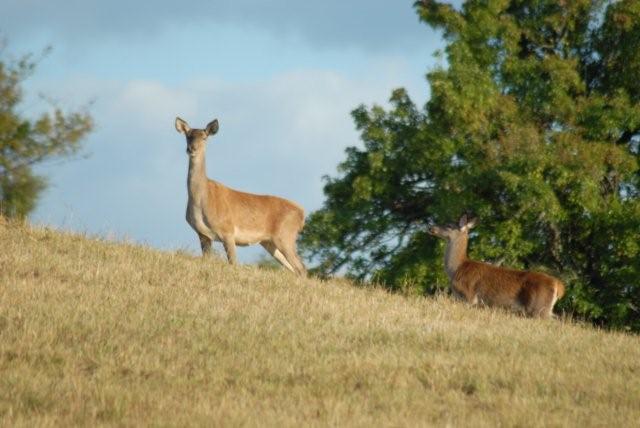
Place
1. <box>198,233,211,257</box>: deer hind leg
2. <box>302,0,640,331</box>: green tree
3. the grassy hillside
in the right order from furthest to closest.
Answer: <box>302,0,640,331</box>: green tree
<box>198,233,211,257</box>: deer hind leg
the grassy hillside

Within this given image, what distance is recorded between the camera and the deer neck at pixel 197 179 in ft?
65.0

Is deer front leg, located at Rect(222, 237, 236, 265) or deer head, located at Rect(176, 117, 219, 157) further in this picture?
deer head, located at Rect(176, 117, 219, 157)

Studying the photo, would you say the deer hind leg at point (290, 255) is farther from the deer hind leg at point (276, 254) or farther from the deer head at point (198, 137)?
the deer head at point (198, 137)

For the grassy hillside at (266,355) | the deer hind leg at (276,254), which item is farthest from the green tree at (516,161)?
the grassy hillside at (266,355)

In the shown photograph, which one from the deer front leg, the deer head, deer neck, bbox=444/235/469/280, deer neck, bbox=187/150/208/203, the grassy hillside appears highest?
the deer head

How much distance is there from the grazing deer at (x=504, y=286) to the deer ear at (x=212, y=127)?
4.70 metres

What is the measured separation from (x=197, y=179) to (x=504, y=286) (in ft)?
18.4

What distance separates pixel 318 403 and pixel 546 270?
17.5 metres

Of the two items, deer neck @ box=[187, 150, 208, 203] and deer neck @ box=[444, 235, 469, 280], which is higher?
deer neck @ box=[187, 150, 208, 203]

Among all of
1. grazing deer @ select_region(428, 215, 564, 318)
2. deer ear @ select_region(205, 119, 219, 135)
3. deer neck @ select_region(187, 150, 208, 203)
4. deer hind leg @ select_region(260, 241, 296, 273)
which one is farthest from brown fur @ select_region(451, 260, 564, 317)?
deer ear @ select_region(205, 119, 219, 135)

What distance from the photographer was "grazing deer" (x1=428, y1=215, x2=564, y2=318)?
17906 millimetres

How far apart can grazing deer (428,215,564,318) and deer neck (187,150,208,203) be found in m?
4.37

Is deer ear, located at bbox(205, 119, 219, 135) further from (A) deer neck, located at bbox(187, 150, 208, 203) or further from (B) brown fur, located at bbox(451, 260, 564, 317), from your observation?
(B) brown fur, located at bbox(451, 260, 564, 317)

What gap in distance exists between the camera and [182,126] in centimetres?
2058
